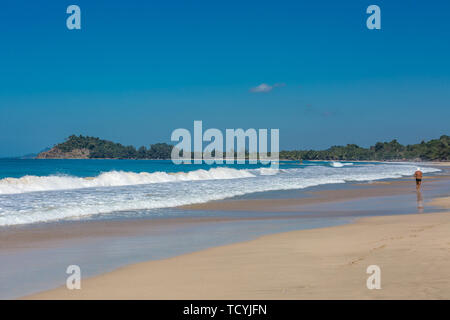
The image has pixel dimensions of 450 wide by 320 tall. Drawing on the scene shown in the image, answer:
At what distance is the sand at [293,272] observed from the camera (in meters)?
5.81

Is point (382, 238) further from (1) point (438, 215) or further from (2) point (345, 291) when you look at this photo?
(1) point (438, 215)

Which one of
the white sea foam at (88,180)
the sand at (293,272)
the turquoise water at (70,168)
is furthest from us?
the turquoise water at (70,168)

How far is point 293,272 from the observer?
6934 millimetres

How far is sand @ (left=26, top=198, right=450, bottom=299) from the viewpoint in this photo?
19.1ft

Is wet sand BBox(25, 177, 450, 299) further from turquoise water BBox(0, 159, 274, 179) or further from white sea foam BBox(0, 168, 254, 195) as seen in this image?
turquoise water BBox(0, 159, 274, 179)

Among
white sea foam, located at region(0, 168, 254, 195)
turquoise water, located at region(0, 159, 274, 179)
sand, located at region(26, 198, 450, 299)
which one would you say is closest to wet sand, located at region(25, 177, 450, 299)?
sand, located at region(26, 198, 450, 299)

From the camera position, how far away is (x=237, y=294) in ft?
19.0

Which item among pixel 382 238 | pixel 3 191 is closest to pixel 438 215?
pixel 382 238

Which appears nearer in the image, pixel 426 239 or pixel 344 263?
pixel 344 263
